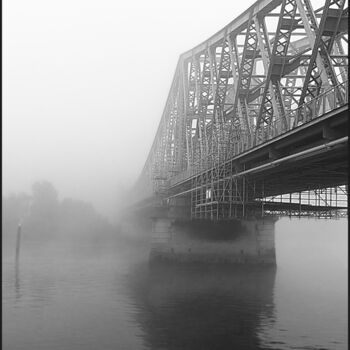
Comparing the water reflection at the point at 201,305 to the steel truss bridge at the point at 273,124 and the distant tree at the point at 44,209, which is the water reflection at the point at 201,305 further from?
the distant tree at the point at 44,209

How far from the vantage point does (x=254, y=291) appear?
43.9 m

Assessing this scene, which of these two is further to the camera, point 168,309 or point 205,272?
point 205,272

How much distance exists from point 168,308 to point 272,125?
16803 mm

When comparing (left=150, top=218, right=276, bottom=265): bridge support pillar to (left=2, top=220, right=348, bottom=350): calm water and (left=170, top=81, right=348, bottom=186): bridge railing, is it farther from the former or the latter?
(left=170, top=81, right=348, bottom=186): bridge railing

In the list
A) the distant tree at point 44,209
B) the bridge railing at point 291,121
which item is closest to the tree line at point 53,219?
the distant tree at point 44,209

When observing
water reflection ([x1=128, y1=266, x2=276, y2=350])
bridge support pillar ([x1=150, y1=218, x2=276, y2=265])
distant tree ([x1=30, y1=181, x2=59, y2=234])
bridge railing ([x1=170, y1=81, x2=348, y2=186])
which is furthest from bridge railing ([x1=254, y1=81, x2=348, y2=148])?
distant tree ([x1=30, y1=181, x2=59, y2=234])

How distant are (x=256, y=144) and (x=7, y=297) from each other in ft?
75.8

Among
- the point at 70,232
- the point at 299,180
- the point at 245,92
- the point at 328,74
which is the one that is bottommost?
the point at 70,232

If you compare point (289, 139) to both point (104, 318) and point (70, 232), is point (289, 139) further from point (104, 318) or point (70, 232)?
point (70, 232)

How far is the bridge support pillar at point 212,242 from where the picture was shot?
6038 centimetres

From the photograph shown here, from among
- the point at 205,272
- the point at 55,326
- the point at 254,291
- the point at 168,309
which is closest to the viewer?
the point at 55,326

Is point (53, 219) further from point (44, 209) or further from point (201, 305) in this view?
point (201, 305)

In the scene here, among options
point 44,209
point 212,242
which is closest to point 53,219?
point 44,209

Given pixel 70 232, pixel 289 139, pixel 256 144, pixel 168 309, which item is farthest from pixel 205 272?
pixel 70 232
